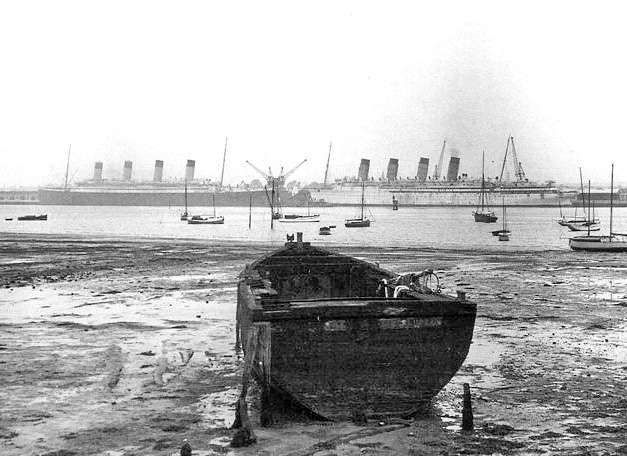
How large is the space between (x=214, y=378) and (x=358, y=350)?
308 centimetres

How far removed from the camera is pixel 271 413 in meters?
7.94

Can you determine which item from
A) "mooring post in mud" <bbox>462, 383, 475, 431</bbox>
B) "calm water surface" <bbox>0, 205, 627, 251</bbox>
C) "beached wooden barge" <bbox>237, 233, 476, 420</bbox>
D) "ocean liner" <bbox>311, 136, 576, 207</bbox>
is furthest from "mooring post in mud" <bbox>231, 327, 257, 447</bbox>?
"ocean liner" <bbox>311, 136, 576, 207</bbox>

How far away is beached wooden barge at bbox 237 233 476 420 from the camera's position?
302 inches

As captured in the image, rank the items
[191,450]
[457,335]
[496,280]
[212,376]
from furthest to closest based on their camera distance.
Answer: [496,280]
[212,376]
[457,335]
[191,450]

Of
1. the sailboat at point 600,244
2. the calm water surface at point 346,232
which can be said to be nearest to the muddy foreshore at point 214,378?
the sailboat at point 600,244

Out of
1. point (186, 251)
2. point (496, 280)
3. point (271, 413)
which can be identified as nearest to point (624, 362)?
point (271, 413)

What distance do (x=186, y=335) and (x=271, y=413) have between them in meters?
5.75

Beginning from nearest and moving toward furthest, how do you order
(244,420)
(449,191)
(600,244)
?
1. (244,420)
2. (600,244)
3. (449,191)

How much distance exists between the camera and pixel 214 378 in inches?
396

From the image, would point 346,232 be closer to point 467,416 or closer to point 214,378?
point 214,378

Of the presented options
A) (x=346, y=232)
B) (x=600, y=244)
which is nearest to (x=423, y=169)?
(x=346, y=232)

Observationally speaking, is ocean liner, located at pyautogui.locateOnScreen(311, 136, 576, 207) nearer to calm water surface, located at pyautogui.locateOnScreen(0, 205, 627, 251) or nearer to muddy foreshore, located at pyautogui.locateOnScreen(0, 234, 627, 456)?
calm water surface, located at pyautogui.locateOnScreen(0, 205, 627, 251)

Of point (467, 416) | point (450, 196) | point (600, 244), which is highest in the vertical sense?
point (450, 196)

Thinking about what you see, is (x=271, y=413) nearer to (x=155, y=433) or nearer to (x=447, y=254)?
(x=155, y=433)
